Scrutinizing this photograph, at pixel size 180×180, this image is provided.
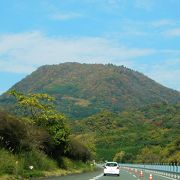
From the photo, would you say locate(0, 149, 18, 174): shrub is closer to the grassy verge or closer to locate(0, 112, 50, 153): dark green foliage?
the grassy verge

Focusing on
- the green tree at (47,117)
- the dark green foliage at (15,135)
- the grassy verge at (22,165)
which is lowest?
the grassy verge at (22,165)

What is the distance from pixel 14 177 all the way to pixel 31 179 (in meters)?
1.60

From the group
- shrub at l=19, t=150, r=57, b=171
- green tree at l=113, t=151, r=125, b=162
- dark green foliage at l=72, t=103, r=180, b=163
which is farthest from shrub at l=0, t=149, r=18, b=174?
green tree at l=113, t=151, r=125, b=162

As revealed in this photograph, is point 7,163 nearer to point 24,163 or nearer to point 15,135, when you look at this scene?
point 15,135

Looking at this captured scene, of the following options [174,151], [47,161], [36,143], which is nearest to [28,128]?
[36,143]

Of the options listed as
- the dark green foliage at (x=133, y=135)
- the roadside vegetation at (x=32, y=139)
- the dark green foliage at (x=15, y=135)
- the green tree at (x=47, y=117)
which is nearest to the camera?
the roadside vegetation at (x=32, y=139)

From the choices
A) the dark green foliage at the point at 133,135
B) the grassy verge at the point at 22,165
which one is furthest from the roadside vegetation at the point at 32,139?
the dark green foliage at the point at 133,135

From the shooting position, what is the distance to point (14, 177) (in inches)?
1209

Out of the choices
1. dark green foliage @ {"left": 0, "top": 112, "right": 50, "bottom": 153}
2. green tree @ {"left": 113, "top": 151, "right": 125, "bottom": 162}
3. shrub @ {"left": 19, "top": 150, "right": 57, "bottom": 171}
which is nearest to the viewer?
dark green foliage @ {"left": 0, "top": 112, "right": 50, "bottom": 153}

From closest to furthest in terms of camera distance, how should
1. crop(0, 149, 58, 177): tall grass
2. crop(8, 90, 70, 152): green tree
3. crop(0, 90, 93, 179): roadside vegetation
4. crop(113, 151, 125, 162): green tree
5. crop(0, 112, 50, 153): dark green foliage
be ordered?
crop(0, 149, 58, 177): tall grass < crop(0, 90, 93, 179): roadside vegetation < crop(0, 112, 50, 153): dark green foliage < crop(8, 90, 70, 152): green tree < crop(113, 151, 125, 162): green tree

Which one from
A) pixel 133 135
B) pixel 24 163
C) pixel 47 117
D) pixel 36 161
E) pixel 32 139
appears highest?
pixel 133 135

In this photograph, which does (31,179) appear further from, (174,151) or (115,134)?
(115,134)

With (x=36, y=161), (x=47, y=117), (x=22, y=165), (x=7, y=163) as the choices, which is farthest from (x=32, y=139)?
(x=7, y=163)

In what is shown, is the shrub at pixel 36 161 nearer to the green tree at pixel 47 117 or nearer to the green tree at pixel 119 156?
the green tree at pixel 47 117
